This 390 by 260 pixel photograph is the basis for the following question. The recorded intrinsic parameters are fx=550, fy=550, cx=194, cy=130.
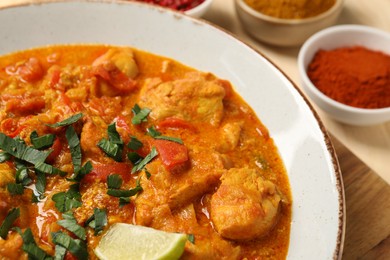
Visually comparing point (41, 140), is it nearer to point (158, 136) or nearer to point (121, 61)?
point (158, 136)

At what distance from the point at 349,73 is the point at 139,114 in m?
2.34

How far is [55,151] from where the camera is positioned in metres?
4.78

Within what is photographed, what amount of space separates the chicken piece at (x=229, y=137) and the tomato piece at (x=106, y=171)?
88cm

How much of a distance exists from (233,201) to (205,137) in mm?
928

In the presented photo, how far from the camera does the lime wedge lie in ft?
12.9

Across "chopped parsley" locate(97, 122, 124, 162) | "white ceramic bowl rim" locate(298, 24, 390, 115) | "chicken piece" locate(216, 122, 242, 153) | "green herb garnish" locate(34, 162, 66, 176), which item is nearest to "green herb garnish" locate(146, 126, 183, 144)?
"chopped parsley" locate(97, 122, 124, 162)

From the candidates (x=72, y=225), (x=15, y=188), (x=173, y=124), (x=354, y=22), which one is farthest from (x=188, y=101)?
(x=354, y=22)

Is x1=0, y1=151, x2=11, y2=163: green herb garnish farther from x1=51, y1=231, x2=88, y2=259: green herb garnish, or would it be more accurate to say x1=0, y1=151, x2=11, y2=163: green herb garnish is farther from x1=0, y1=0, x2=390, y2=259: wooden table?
x1=0, y1=0, x2=390, y2=259: wooden table

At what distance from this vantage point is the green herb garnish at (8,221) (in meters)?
4.18

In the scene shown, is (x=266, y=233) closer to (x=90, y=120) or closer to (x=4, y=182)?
(x=90, y=120)

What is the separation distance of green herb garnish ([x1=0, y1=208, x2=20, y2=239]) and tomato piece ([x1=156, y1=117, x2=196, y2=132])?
1531 mm

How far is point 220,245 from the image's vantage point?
14.2 ft

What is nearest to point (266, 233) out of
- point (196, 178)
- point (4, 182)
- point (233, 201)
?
point (233, 201)

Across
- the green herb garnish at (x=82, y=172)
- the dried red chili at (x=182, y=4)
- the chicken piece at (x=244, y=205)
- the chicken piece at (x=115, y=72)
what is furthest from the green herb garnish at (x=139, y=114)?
the dried red chili at (x=182, y=4)
